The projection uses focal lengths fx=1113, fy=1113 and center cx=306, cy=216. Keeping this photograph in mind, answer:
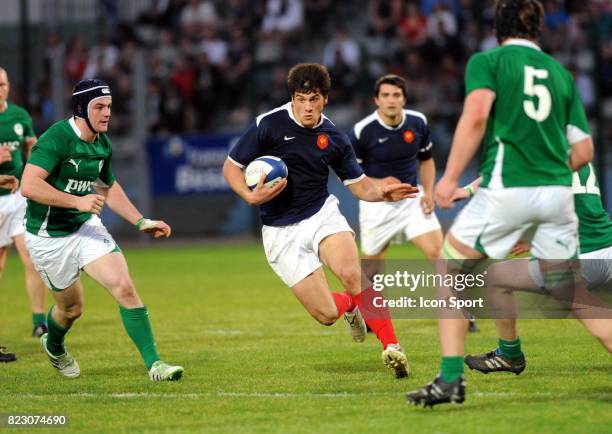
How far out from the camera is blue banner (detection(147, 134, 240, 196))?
2286 cm

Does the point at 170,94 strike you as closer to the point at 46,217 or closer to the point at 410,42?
the point at 410,42

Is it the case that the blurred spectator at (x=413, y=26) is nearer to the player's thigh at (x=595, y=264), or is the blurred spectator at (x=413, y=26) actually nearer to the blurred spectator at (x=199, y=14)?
the blurred spectator at (x=199, y=14)

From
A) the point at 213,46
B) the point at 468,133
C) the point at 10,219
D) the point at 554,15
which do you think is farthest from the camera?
the point at 213,46

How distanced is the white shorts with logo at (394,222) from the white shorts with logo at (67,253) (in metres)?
3.47

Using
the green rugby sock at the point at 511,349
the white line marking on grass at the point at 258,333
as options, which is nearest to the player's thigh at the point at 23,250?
the white line marking on grass at the point at 258,333

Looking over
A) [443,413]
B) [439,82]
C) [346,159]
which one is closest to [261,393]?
[443,413]

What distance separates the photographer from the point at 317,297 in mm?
8375

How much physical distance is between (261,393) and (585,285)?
2256mm

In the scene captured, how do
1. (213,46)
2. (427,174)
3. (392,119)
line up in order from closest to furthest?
(392,119) < (427,174) < (213,46)

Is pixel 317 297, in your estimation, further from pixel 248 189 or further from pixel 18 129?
pixel 18 129

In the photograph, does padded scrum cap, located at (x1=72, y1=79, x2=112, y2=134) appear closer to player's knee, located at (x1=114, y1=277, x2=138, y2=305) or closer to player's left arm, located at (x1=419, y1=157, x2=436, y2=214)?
player's knee, located at (x1=114, y1=277, x2=138, y2=305)

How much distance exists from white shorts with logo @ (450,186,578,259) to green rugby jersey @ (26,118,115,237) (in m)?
3.15

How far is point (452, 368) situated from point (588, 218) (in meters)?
1.74

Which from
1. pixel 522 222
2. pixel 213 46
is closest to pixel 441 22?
pixel 213 46
